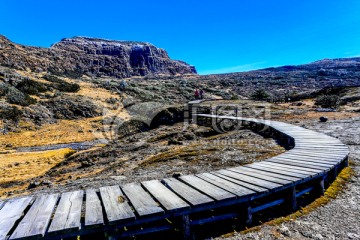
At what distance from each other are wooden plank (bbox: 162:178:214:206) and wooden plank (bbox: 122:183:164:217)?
423mm

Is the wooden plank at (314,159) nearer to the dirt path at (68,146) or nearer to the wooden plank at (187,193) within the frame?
the wooden plank at (187,193)

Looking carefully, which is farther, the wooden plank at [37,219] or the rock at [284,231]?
the rock at [284,231]

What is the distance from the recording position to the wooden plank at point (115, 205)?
9.58 ft

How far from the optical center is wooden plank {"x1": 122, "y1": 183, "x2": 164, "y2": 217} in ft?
10.0

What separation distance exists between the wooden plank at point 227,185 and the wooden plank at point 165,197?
30.6 inches

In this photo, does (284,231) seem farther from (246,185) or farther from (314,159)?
(314,159)

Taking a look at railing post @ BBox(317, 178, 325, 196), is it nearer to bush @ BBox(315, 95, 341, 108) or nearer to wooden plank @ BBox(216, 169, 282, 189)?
wooden plank @ BBox(216, 169, 282, 189)

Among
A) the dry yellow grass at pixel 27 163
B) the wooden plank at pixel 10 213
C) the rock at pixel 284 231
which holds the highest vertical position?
the wooden plank at pixel 10 213

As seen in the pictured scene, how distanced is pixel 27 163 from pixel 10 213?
13.1 m

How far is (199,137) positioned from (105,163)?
15.4ft

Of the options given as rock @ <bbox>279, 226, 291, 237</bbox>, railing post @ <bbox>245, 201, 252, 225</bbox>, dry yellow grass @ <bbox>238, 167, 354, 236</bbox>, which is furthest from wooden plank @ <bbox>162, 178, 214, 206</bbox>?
rock @ <bbox>279, 226, 291, 237</bbox>

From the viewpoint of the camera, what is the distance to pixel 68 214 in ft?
10.1

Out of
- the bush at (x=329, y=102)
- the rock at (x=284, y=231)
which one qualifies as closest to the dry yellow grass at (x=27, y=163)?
the rock at (x=284, y=231)

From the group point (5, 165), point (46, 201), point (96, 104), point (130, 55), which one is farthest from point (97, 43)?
point (46, 201)
